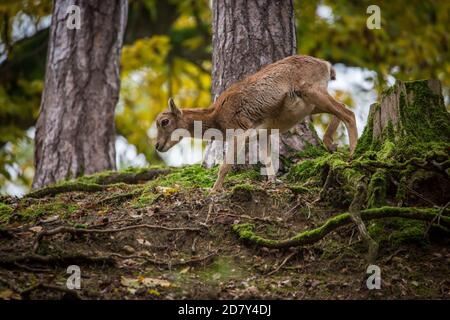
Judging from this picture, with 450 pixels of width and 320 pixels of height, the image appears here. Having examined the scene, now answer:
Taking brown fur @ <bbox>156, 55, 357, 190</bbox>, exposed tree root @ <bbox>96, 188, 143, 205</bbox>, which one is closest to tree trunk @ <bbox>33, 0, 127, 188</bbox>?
exposed tree root @ <bbox>96, 188, 143, 205</bbox>

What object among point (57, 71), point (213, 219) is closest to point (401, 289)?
point (213, 219)

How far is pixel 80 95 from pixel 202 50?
7362mm

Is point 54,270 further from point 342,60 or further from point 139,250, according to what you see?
point 342,60

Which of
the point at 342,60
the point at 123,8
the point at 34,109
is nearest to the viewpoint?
the point at 123,8

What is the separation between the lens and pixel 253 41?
8.95m

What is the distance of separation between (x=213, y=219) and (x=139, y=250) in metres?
0.94

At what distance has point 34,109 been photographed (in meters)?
16.3

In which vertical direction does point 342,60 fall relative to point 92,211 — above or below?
above

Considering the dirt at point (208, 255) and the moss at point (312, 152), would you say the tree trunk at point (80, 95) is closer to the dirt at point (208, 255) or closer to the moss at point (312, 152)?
the dirt at point (208, 255)

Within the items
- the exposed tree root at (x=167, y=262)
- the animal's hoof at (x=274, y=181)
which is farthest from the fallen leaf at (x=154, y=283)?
the animal's hoof at (x=274, y=181)

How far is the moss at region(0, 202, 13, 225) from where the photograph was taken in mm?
7051

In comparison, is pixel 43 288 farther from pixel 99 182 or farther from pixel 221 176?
pixel 99 182

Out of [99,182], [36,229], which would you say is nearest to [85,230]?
[36,229]

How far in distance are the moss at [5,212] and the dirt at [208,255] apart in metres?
0.09
